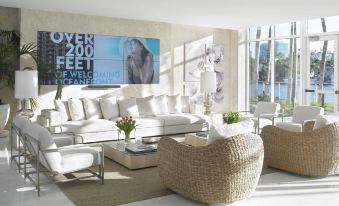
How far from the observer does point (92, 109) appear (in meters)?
7.57

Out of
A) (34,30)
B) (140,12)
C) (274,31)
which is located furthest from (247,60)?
(34,30)

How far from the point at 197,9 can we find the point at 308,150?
4.38 meters

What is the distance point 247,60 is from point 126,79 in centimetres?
460

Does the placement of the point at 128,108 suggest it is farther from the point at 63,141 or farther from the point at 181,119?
the point at 63,141

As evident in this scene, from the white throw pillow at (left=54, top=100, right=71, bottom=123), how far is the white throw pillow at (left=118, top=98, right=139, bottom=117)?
1.16 meters

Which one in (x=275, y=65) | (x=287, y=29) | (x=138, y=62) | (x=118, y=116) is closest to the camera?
(x=118, y=116)

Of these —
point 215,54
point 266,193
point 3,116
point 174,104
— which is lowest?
point 266,193

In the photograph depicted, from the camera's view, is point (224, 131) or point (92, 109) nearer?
point (224, 131)

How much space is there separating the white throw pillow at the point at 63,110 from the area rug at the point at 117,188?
237cm

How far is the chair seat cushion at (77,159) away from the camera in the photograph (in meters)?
4.25

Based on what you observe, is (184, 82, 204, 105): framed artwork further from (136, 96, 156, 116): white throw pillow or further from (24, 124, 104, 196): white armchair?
(24, 124, 104, 196): white armchair

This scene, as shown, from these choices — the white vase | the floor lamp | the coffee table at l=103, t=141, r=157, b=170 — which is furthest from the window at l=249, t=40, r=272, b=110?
the floor lamp

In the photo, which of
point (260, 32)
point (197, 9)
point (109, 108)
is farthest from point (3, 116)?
point (260, 32)

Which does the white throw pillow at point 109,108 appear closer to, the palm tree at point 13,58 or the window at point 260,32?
the palm tree at point 13,58
